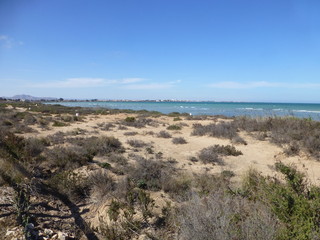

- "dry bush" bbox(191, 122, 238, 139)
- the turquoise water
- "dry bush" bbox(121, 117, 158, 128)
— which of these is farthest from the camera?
the turquoise water

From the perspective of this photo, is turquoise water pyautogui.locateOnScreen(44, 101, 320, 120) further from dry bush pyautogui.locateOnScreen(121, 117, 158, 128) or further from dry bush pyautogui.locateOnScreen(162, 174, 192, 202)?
dry bush pyautogui.locateOnScreen(162, 174, 192, 202)

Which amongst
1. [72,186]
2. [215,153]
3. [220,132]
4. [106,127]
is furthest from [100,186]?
[106,127]

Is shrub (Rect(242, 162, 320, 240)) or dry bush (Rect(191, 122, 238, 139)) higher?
shrub (Rect(242, 162, 320, 240))

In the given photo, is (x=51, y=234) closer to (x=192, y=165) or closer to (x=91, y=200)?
(x=91, y=200)

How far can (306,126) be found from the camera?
34.3 ft

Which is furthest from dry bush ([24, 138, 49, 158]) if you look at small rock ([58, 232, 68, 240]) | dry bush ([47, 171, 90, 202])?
small rock ([58, 232, 68, 240])

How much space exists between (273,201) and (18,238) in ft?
12.0

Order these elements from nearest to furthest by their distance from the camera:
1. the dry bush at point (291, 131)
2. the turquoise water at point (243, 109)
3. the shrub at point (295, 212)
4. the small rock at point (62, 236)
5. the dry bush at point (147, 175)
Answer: the shrub at point (295, 212) → the small rock at point (62, 236) → the dry bush at point (147, 175) → the dry bush at point (291, 131) → the turquoise water at point (243, 109)

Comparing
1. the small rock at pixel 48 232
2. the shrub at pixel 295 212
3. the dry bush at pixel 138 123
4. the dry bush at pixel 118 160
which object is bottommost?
the small rock at pixel 48 232

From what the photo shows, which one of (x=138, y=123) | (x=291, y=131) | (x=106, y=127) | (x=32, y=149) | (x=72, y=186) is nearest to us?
(x=72, y=186)

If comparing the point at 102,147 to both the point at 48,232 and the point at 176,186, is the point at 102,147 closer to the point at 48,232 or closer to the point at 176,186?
the point at 176,186

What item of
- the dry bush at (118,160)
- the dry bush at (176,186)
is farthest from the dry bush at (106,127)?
the dry bush at (176,186)

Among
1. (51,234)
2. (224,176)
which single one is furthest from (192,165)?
(51,234)

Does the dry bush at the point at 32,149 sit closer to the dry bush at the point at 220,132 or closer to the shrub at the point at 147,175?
the shrub at the point at 147,175
